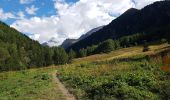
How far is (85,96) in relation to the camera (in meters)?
26.6

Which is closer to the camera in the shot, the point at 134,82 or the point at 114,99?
the point at 114,99

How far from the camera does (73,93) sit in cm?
2923

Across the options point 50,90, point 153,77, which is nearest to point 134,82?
point 153,77

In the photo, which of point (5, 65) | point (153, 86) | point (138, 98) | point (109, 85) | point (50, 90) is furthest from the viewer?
point (5, 65)

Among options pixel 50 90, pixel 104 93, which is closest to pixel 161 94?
pixel 104 93

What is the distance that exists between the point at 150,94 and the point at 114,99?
2.14 meters

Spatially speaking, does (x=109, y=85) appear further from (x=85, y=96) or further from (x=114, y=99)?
(x=114, y=99)

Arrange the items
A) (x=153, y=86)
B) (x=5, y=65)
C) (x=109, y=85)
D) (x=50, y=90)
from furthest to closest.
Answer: (x=5, y=65)
(x=50, y=90)
(x=109, y=85)
(x=153, y=86)

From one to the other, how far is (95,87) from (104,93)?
3566 mm

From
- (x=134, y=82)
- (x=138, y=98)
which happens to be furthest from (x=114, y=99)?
(x=134, y=82)

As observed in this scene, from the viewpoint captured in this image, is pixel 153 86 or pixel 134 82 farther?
pixel 134 82

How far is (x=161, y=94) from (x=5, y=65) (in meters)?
151

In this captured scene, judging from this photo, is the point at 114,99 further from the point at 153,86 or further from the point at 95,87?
the point at 95,87

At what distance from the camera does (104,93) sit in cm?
2566
